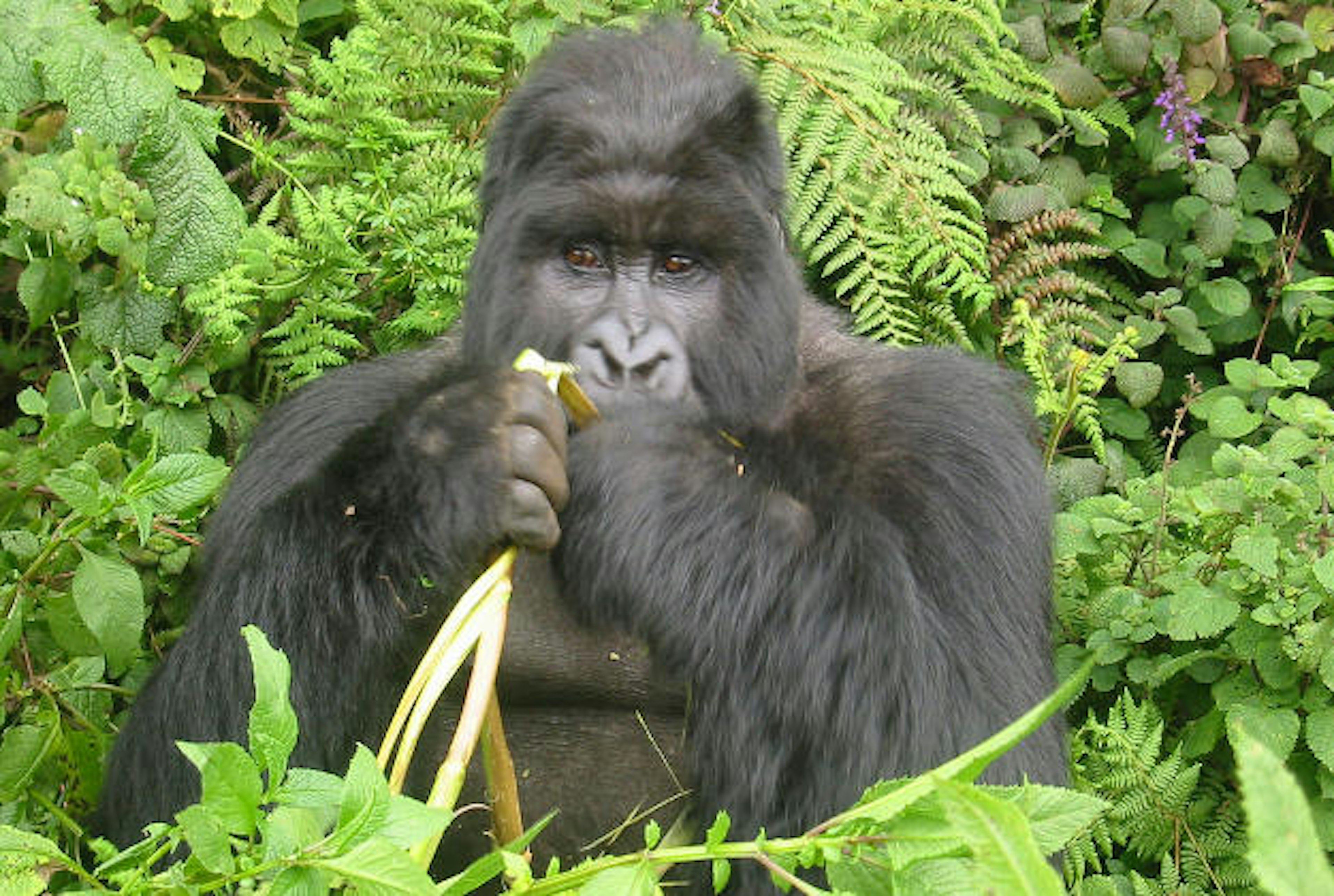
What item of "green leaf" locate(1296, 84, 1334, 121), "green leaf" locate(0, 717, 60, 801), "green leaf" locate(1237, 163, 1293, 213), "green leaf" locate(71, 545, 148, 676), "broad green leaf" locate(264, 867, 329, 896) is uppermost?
"green leaf" locate(1296, 84, 1334, 121)

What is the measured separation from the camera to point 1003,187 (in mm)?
4320

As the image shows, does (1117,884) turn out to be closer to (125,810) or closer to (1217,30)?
(125,810)

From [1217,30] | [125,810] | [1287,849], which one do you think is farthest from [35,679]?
[1217,30]

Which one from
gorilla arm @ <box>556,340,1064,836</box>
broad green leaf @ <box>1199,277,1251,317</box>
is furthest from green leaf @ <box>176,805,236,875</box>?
broad green leaf @ <box>1199,277,1251,317</box>

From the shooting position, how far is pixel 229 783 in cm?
161

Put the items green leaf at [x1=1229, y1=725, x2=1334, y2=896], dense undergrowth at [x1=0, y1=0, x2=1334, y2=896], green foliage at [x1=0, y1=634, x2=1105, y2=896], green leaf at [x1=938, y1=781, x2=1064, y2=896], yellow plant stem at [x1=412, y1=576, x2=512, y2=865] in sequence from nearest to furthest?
green leaf at [x1=1229, y1=725, x2=1334, y2=896], green leaf at [x1=938, y1=781, x2=1064, y2=896], green foliage at [x1=0, y1=634, x2=1105, y2=896], yellow plant stem at [x1=412, y1=576, x2=512, y2=865], dense undergrowth at [x1=0, y1=0, x2=1334, y2=896]

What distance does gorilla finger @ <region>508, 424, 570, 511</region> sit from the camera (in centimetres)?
227

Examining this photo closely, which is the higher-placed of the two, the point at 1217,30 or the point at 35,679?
the point at 1217,30

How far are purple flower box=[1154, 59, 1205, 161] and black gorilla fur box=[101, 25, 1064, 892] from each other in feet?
5.43

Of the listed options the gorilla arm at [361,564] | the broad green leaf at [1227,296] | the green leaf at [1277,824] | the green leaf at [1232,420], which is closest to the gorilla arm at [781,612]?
the gorilla arm at [361,564]

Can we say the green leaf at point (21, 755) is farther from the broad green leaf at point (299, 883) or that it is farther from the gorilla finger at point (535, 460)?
the broad green leaf at point (299, 883)

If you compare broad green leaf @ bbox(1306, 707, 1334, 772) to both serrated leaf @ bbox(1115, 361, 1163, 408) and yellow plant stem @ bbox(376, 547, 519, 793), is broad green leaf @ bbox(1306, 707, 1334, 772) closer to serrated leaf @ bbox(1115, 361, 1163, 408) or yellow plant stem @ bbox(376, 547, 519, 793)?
serrated leaf @ bbox(1115, 361, 1163, 408)

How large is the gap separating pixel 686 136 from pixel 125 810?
4.54 ft

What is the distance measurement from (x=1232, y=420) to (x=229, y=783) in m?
2.49
